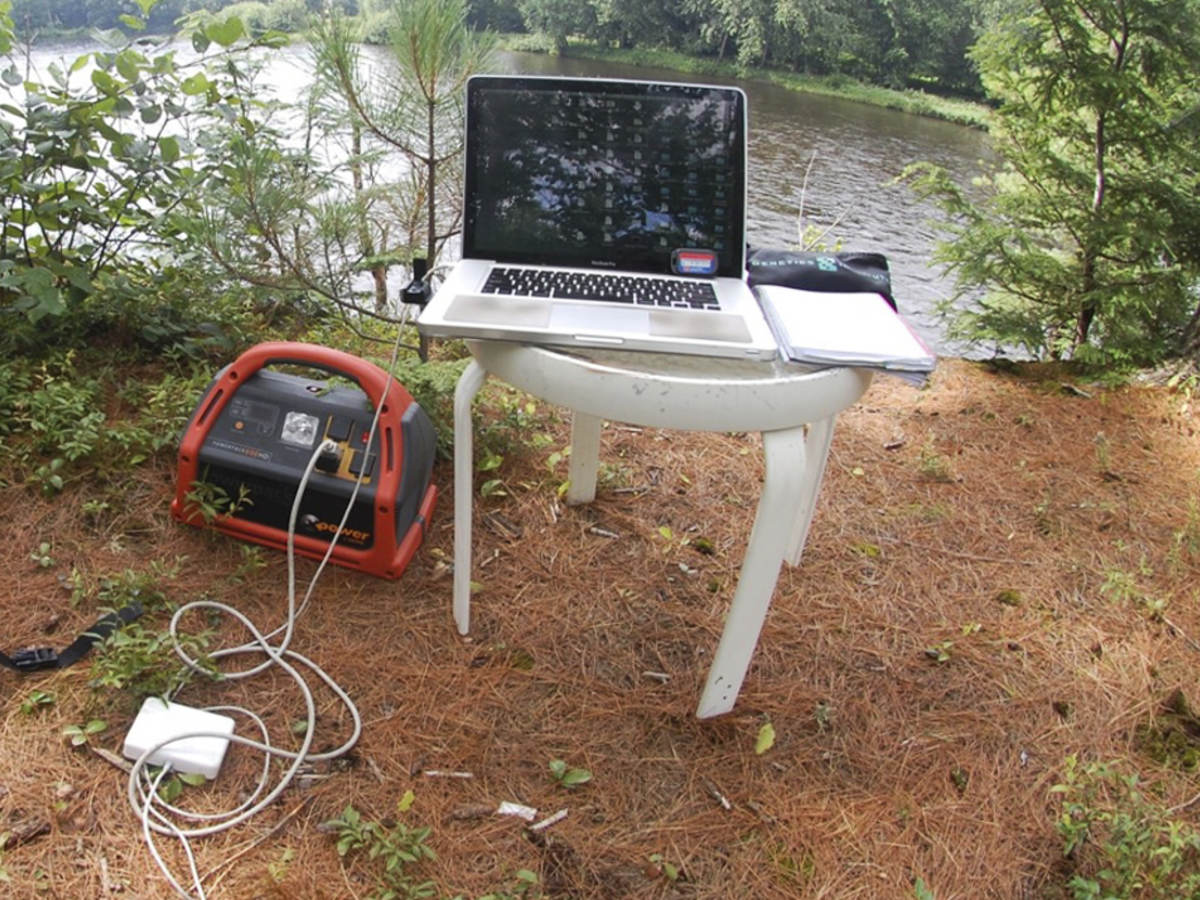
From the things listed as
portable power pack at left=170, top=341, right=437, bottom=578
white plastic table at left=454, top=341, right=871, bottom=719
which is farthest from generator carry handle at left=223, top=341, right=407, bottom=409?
white plastic table at left=454, top=341, right=871, bottom=719

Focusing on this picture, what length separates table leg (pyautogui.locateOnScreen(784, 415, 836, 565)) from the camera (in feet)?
5.18

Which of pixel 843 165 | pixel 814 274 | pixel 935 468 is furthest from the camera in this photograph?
pixel 843 165

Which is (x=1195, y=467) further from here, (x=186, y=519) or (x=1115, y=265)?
(x=186, y=519)

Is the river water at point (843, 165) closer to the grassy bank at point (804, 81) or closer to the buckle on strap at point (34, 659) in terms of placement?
the grassy bank at point (804, 81)

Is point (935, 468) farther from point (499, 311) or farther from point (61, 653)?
point (61, 653)

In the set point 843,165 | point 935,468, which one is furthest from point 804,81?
point 935,468

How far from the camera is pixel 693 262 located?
4.39 feet

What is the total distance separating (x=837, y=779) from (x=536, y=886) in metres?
0.55

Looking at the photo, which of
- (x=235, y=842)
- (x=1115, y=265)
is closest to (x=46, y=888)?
(x=235, y=842)

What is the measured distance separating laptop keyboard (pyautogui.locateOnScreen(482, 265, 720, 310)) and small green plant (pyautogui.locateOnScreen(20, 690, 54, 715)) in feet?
3.30

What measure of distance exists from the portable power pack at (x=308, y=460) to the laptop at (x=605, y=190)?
0.42 metres

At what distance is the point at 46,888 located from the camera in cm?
102

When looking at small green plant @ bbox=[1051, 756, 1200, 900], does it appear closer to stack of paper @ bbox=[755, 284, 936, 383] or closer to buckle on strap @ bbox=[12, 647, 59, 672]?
stack of paper @ bbox=[755, 284, 936, 383]

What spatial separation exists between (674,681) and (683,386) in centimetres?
67
